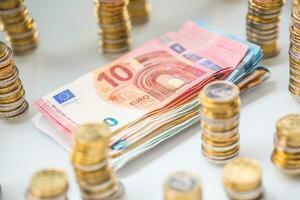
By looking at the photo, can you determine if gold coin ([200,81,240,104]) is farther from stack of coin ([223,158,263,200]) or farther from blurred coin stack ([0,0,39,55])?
blurred coin stack ([0,0,39,55])

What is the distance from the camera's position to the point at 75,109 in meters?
1.05

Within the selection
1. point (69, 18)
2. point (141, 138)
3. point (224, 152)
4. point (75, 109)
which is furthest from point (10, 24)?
point (224, 152)

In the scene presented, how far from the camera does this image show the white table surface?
0.94m

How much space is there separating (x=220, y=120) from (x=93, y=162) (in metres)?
0.19

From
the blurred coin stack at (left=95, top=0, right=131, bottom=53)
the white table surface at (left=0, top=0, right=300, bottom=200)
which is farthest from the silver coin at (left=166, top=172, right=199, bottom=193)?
the blurred coin stack at (left=95, top=0, right=131, bottom=53)

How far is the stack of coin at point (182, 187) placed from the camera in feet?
2.61

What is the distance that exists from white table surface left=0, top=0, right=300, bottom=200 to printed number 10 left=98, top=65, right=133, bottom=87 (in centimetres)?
7

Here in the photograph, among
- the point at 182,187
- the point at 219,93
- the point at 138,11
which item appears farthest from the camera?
the point at 138,11

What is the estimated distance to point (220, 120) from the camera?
91 cm

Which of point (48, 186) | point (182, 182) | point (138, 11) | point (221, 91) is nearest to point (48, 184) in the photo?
point (48, 186)

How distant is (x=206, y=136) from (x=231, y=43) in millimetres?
251

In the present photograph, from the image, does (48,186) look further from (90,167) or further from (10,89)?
(10,89)

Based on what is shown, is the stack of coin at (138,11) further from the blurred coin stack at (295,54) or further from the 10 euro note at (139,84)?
the blurred coin stack at (295,54)

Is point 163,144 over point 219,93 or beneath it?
beneath
